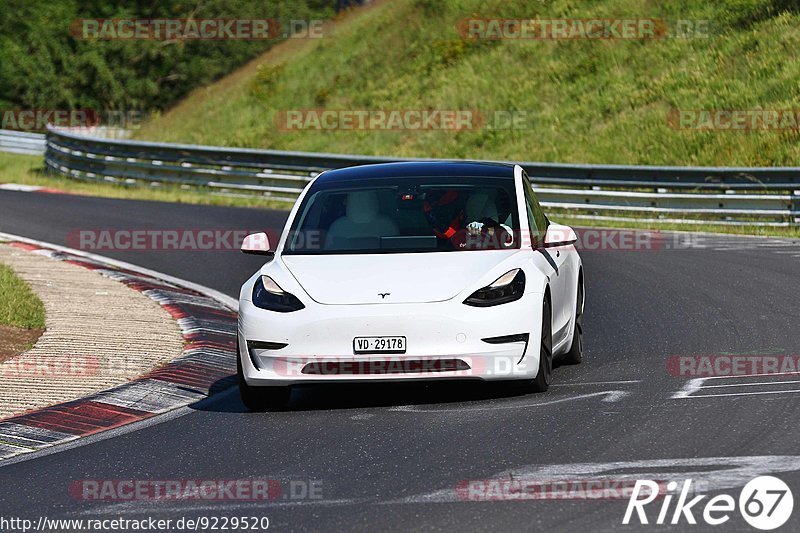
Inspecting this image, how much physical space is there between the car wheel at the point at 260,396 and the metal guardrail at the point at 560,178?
13696 mm

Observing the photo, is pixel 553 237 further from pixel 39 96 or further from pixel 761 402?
pixel 39 96

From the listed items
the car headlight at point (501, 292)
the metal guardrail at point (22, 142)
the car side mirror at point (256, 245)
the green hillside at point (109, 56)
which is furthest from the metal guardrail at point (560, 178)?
the green hillside at point (109, 56)

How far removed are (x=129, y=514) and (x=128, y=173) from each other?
83.4 feet

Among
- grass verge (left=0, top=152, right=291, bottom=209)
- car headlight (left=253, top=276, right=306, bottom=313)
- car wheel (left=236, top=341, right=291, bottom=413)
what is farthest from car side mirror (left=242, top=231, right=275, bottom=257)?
grass verge (left=0, top=152, right=291, bottom=209)

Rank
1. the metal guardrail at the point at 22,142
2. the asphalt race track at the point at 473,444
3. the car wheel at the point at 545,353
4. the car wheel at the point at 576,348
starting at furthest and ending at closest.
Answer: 1. the metal guardrail at the point at 22,142
2. the car wheel at the point at 576,348
3. the car wheel at the point at 545,353
4. the asphalt race track at the point at 473,444

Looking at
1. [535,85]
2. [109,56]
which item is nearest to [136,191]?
[535,85]

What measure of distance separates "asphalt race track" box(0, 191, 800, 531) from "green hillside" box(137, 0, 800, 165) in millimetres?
18465

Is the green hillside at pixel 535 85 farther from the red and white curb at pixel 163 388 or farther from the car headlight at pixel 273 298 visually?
the car headlight at pixel 273 298

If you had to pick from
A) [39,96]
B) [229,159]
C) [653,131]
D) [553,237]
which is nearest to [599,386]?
[553,237]

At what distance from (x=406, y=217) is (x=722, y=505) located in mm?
4138

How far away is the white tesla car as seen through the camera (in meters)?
8.23

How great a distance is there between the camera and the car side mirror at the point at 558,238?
908 centimetres

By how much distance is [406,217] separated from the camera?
368 inches

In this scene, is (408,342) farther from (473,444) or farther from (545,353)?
(473,444)
